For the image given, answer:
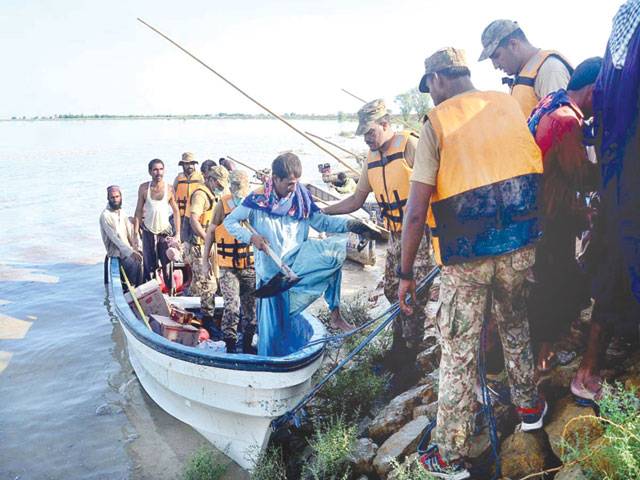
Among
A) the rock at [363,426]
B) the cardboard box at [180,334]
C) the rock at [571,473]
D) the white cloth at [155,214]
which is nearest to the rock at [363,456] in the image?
the rock at [363,426]

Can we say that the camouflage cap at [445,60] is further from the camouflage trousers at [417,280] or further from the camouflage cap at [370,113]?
the camouflage trousers at [417,280]

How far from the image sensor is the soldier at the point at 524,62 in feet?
10.8

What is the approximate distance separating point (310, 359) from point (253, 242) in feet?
3.27

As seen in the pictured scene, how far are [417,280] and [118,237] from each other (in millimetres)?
4831

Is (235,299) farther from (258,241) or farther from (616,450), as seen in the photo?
(616,450)

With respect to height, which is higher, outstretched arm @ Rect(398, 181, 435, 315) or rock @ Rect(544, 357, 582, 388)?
outstretched arm @ Rect(398, 181, 435, 315)

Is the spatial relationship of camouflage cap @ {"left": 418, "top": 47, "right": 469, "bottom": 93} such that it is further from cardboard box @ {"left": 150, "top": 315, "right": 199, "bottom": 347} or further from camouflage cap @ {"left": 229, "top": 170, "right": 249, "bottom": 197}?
cardboard box @ {"left": 150, "top": 315, "right": 199, "bottom": 347}

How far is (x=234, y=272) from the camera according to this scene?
5.12m

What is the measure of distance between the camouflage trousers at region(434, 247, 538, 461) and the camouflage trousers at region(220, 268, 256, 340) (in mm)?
2645

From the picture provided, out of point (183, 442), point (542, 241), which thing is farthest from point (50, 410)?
point (542, 241)

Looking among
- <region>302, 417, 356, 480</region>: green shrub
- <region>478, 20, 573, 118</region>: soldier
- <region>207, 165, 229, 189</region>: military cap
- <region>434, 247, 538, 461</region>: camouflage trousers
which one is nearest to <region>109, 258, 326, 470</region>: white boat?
<region>302, 417, 356, 480</region>: green shrub

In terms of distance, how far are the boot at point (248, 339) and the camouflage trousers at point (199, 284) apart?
104 centimetres

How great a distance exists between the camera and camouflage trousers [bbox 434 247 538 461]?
103 inches

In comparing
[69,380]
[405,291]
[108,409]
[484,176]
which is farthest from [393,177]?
[69,380]
